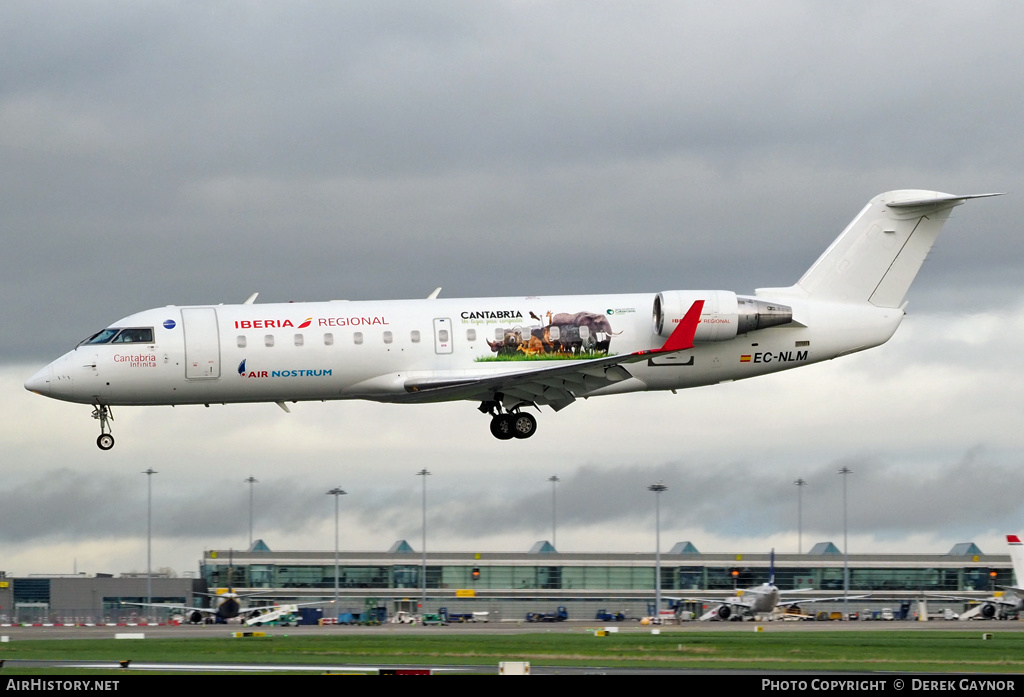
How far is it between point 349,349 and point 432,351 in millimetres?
2530

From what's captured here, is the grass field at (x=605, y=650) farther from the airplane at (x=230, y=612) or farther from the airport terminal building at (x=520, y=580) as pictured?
the airport terminal building at (x=520, y=580)

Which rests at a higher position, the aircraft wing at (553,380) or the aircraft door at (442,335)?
the aircraft door at (442,335)

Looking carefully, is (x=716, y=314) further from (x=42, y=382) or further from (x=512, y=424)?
(x=42, y=382)

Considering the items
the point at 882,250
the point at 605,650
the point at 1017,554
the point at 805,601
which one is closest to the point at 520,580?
the point at 805,601

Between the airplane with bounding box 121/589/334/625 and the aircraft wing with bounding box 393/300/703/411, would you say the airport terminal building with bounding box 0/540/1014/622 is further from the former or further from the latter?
the aircraft wing with bounding box 393/300/703/411

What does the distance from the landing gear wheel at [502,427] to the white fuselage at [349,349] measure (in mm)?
1996

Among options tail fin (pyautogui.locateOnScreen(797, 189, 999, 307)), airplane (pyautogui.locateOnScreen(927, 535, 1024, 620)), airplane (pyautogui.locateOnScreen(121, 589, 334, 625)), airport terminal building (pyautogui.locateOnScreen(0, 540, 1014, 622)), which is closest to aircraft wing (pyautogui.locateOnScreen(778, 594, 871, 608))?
airport terminal building (pyautogui.locateOnScreen(0, 540, 1014, 622))

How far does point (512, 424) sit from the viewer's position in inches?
1731

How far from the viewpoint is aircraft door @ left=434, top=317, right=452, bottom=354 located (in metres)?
42.2

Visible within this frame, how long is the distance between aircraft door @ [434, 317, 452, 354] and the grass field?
14.2 meters

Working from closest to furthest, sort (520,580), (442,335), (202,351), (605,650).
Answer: (202,351)
(442,335)
(605,650)
(520,580)

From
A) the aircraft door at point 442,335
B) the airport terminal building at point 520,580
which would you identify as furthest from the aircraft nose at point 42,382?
the airport terminal building at point 520,580

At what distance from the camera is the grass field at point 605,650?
5109cm
